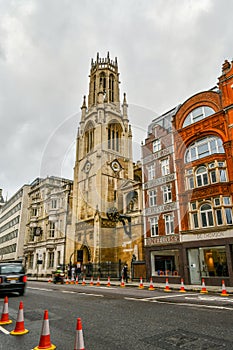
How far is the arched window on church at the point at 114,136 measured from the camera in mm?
46706

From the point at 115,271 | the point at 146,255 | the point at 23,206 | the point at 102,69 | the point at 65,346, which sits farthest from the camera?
the point at 23,206

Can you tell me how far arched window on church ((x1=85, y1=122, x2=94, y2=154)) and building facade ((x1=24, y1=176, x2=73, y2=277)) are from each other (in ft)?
26.8

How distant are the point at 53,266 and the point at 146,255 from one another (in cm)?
2373

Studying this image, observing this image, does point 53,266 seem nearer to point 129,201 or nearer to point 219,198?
point 129,201

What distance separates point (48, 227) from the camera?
1882 inches

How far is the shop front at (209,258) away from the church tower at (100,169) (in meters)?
13.7

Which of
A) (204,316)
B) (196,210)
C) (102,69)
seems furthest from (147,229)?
(102,69)

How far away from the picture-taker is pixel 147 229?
89.0ft

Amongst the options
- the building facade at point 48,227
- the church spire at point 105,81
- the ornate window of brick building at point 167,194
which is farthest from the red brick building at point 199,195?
the church spire at point 105,81

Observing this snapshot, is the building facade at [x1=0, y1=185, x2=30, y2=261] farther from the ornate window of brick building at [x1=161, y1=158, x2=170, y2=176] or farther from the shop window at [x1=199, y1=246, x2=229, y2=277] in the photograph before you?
the shop window at [x1=199, y1=246, x2=229, y2=277]

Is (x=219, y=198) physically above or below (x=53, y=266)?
→ above

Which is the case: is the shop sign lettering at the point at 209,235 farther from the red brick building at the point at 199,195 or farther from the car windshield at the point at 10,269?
the car windshield at the point at 10,269

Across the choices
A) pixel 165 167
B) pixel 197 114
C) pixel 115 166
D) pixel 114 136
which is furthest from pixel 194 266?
pixel 114 136

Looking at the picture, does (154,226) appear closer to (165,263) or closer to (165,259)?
(165,259)
